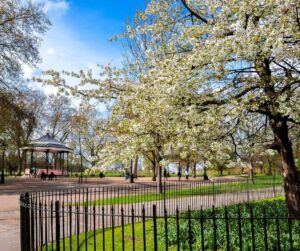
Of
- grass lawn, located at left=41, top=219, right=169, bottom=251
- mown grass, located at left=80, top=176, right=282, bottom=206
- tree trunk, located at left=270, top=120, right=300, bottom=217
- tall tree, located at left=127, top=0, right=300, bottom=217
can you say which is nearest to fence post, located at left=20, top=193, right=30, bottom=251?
grass lawn, located at left=41, top=219, right=169, bottom=251

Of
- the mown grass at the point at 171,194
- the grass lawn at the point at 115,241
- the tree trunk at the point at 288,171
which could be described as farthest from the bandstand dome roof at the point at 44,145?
the tree trunk at the point at 288,171

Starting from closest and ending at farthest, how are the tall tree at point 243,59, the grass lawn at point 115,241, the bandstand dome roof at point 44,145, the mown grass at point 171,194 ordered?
the tall tree at point 243,59 → the grass lawn at point 115,241 → the mown grass at point 171,194 → the bandstand dome roof at point 44,145

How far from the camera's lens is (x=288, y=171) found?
994cm

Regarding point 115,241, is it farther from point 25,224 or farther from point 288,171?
point 288,171

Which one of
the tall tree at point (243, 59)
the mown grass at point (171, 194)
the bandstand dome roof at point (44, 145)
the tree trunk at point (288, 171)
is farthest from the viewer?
the bandstand dome roof at point (44, 145)

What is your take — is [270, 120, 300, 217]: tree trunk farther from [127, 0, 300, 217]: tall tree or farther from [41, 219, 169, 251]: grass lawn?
[41, 219, 169, 251]: grass lawn

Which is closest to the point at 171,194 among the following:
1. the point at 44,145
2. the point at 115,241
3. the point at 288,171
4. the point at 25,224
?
the point at 288,171

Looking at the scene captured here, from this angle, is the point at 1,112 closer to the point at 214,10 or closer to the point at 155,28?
the point at 155,28

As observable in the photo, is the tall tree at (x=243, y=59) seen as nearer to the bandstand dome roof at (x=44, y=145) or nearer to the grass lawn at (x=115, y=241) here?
the grass lawn at (x=115, y=241)

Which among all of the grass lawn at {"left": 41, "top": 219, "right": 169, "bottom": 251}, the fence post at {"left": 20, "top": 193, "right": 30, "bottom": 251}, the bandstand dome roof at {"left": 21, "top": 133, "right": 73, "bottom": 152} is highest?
the bandstand dome roof at {"left": 21, "top": 133, "right": 73, "bottom": 152}

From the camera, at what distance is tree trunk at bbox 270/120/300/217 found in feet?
31.8

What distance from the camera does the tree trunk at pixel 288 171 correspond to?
969 cm

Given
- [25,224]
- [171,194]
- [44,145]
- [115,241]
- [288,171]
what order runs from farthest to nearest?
[44,145], [171,194], [288,171], [115,241], [25,224]

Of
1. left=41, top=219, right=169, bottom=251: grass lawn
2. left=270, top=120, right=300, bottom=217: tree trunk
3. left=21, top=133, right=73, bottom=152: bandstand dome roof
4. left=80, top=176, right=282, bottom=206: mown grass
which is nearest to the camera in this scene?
left=41, top=219, right=169, bottom=251: grass lawn
